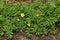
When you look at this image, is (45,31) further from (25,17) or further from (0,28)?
(0,28)

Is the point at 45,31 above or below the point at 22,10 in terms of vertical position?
below

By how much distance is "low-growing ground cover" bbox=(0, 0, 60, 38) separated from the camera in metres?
5.56

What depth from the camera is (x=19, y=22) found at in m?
5.62

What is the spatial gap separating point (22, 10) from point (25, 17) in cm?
19

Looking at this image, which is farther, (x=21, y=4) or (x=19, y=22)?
(x=21, y=4)

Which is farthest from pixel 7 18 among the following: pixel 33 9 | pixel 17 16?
pixel 33 9

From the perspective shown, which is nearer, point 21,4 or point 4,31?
point 4,31

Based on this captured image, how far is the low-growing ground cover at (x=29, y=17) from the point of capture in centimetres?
556

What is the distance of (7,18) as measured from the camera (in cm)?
570

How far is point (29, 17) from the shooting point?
18.8 ft

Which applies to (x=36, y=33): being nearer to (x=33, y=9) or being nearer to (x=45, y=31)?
(x=45, y=31)

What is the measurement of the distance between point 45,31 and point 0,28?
1060 mm

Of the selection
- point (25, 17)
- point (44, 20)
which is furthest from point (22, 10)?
point (44, 20)

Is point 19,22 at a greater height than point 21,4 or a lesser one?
lesser
